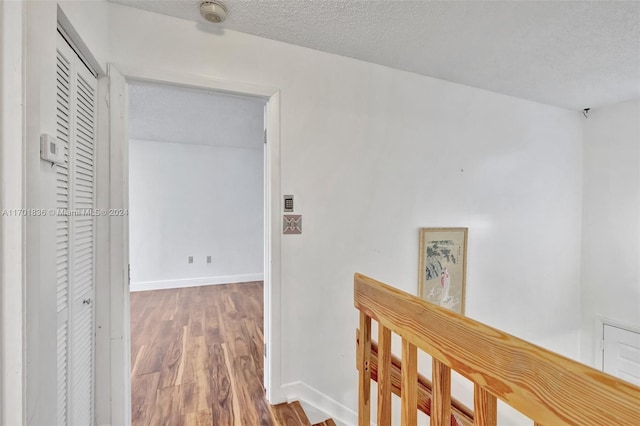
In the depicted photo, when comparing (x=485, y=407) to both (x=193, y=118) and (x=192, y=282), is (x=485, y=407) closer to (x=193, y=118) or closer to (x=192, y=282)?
(x=193, y=118)

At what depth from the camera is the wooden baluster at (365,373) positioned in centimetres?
110

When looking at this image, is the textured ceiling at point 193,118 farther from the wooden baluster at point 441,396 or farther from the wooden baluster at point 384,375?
the wooden baluster at point 441,396

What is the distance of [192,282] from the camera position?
4.46 metres

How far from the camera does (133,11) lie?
4.76 ft

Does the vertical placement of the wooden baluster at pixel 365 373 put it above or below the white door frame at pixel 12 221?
below

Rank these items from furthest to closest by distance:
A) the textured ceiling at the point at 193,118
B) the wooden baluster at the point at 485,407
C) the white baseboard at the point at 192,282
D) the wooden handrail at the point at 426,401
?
the white baseboard at the point at 192,282
the textured ceiling at the point at 193,118
the wooden handrail at the point at 426,401
the wooden baluster at the point at 485,407

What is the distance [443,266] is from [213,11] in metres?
2.38

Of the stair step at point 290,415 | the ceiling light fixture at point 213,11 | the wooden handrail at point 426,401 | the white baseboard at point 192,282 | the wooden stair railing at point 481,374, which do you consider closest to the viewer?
the wooden stair railing at point 481,374

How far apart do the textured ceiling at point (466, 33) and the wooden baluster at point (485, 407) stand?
→ 1695 millimetres

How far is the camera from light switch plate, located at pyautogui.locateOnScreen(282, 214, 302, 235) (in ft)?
5.77

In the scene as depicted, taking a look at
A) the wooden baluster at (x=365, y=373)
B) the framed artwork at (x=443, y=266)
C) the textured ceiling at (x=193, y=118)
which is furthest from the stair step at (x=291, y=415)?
the textured ceiling at (x=193, y=118)

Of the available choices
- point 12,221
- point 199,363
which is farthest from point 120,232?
point 199,363

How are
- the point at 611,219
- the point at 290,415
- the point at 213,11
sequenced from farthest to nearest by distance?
the point at 611,219 → the point at 290,415 → the point at 213,11

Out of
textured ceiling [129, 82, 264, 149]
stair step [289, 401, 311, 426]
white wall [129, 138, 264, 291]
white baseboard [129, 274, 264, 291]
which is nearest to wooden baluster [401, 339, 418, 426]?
stair step [289, 401, 311, 426]
